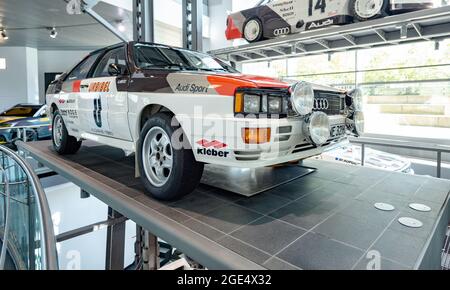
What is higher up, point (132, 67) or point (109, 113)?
point (132, 67)

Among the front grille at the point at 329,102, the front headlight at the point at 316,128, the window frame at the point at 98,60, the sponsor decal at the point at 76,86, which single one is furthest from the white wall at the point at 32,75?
the front headlight at the point at 316,128

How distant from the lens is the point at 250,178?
268 centimetres

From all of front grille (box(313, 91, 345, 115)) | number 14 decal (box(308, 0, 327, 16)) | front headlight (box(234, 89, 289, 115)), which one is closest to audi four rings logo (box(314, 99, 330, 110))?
front grille (box(313, 91, 345, 115))

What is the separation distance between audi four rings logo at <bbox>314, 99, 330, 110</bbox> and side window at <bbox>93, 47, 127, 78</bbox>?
1629 mm

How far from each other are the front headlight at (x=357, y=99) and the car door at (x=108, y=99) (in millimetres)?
1933

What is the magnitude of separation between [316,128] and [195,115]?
79 cm

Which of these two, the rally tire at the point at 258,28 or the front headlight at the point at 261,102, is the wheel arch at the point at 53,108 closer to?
the rally tire at the point at 258,28

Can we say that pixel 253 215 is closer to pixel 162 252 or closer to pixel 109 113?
pixel 109 113

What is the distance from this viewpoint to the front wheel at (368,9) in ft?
9.10

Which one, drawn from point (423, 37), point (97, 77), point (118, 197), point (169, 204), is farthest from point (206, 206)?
point (423, 37)

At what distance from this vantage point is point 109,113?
2.61m

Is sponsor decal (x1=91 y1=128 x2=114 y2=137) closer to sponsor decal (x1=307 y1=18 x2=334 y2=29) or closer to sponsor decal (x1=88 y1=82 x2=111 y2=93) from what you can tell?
sponsor decal (x1=88 y1=82 x2=111 y2=93)

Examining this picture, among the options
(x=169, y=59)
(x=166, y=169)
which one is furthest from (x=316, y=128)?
(x=169, y=59)
